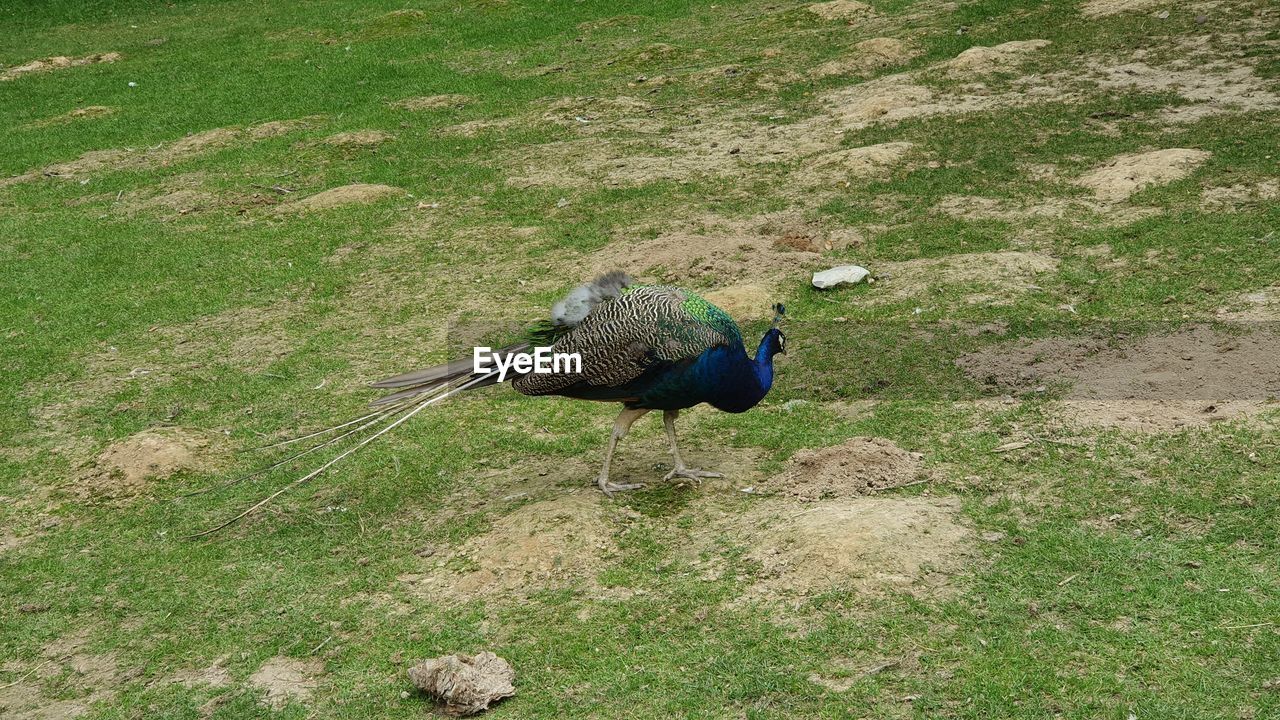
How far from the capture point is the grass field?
576cm

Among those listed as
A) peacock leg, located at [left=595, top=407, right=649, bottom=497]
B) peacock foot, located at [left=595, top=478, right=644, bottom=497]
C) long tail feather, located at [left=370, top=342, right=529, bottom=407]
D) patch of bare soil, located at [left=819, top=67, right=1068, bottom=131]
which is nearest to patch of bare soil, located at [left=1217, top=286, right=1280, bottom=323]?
peacock leg, located at [left=595, top=407, right=649, bottom=497]

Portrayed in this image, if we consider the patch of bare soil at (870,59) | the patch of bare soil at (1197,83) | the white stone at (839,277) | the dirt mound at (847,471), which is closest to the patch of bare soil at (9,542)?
the dirt mound at (847,471)

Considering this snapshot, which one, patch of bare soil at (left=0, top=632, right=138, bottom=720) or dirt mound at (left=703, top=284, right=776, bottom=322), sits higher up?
patch of bare soil at (left=0, top=632, right=138, bottom=720)

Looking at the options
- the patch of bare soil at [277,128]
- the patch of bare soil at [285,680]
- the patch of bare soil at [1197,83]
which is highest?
the patch of bare soil at [277,128]

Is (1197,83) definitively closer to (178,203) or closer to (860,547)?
(860,547)

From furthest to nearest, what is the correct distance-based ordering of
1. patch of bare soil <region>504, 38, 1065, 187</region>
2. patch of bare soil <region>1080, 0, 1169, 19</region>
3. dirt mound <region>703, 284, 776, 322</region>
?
patch of bare soil <region>1080, 0, 1169, 19</region>
patch of bare soil <region>504, 38, 1065, 187</region>
dirt mound <region>703, 284, 776, 322</region>

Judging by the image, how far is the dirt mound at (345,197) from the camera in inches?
568

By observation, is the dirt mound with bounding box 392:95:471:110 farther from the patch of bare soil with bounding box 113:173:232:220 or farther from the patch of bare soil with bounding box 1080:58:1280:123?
the patch of bare soil with bounding box 1080:58:1280:123

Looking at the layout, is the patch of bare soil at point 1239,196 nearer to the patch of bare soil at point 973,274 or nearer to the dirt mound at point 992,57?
the patch of bare soil at point 973,274

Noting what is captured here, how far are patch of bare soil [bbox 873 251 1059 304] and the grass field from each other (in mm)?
61

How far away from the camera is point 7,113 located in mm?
20547

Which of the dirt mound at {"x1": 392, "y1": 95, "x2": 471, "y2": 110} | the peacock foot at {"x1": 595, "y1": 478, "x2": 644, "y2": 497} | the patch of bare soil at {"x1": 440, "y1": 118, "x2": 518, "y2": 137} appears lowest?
the peacock foot at {"x1": 595, "y1": 478, "x2": 644, "y2": 497}

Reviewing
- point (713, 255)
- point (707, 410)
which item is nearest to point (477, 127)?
point (713, 255)

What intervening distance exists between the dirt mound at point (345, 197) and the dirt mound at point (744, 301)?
18.7ft
